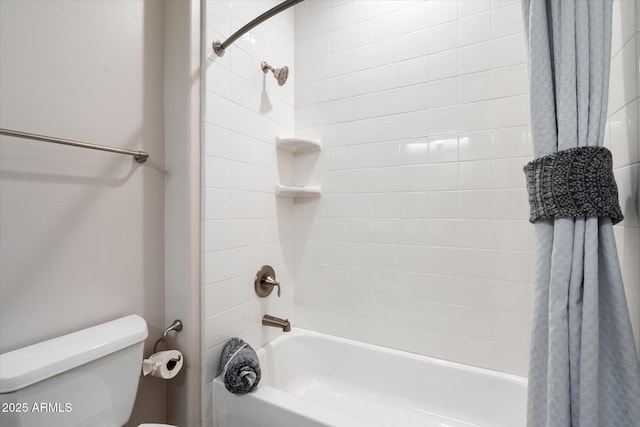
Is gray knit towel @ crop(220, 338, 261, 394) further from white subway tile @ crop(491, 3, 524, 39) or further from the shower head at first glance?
white subway tile @ crop(491, 3, 524, 39)

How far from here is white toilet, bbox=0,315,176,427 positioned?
694mm

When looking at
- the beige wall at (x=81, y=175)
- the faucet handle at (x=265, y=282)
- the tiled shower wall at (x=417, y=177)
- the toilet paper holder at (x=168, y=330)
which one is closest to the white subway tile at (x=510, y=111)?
the tiled shower wall at (x=417, y=177)

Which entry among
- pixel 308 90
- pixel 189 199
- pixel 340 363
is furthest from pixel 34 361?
pixel 308 90

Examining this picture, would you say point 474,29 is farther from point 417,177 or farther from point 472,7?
point 417,177

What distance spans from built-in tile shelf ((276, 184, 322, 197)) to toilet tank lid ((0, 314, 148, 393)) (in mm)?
917

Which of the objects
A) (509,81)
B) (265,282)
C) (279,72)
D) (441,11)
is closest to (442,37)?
(441,11)

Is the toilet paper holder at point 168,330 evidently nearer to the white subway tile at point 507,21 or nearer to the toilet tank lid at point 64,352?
the toilet tank lid at point 64,352

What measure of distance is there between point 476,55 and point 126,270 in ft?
5.84

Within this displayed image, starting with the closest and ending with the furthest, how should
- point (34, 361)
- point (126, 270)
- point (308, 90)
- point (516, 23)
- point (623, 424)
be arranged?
point (623, 424) < point (34, 361) < point (126, 270) < point (516, 23) < point (308, 90)

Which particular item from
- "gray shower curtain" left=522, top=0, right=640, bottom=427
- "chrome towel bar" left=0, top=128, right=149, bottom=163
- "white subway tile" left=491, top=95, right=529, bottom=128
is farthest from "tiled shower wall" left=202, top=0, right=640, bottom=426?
"gray shower curtain" left=522, top=0, right=640, bottom=427

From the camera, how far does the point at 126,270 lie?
1.08 meters

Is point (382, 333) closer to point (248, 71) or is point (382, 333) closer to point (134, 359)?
point (134, 359)

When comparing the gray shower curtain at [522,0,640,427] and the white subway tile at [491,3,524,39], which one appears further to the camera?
the white subway tile at [491,3,524,39]

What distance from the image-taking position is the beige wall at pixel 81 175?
82 cm
